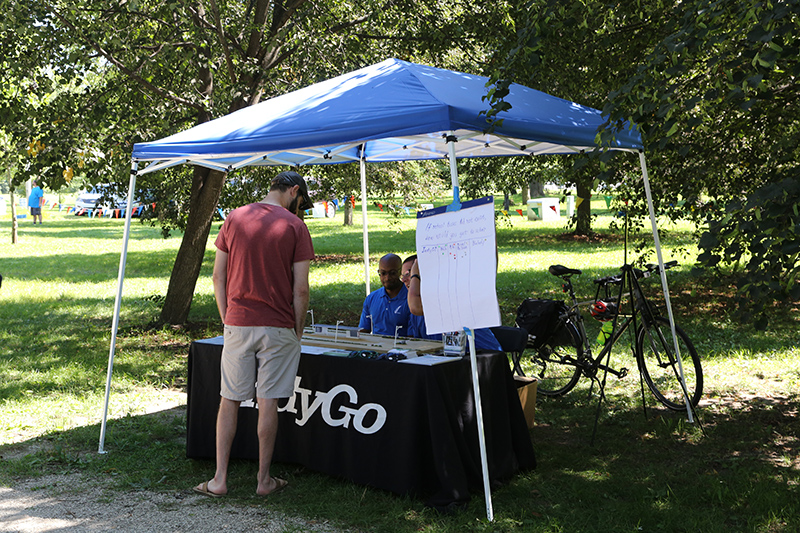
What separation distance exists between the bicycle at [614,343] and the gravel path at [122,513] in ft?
8.29

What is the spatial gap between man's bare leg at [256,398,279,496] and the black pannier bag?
2.72 m

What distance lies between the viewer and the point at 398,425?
14.3 feet

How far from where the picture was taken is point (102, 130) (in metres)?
9.11

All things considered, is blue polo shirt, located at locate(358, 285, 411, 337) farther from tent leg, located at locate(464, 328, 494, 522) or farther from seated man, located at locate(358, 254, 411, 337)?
tent leg, located at locate(464, 328, 494, 522)

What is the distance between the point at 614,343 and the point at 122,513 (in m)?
3.99

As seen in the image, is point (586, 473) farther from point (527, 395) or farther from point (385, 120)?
point (385, 120)

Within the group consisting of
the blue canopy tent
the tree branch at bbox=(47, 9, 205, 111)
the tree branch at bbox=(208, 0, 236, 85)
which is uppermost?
the tree branch at bbox=(208, 0, 236, 85)

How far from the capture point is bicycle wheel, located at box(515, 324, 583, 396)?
6461mm

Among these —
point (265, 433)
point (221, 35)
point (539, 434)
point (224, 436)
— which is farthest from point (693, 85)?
point (221, 35)

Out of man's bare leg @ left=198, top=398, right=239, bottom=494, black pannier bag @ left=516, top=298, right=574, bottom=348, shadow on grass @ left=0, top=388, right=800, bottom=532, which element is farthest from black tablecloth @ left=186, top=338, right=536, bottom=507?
black pannier bag @ left=516, top=298, right=574, bottom=348

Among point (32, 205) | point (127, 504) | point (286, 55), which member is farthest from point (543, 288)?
point (32, 205)

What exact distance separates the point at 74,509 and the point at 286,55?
678cm

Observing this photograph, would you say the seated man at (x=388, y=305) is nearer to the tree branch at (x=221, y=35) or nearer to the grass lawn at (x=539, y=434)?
the grass lawn at (x=539, y=434)

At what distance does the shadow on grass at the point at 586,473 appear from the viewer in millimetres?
4137
